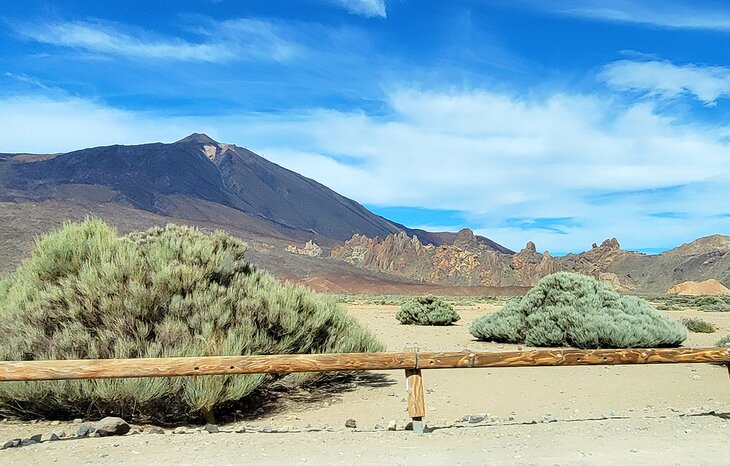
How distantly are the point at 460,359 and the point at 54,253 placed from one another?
5.71 m

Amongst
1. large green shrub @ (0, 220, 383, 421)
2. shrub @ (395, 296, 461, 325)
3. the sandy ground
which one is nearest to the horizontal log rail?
the sandy ground

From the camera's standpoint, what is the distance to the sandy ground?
17.7ft

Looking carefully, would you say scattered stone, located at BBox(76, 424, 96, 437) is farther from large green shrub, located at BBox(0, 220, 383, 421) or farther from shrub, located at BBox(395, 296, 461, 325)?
shrub, located at BBox(395, 296, 461, 325)

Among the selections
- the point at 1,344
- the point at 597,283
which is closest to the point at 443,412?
the point at 1,344

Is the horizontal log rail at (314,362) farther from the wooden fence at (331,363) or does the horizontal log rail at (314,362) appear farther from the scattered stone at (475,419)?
the scattered stone at (475,419)

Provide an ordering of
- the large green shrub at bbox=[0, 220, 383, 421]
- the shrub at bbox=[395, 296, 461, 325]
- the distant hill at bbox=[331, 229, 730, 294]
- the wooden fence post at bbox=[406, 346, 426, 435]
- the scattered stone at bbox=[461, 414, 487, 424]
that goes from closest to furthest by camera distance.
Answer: the wooden fence post at bbox=[406, 346, 426, 435] → the scattered stone at bbox=[461, 414, 487, 424] → the large green shrub at bbox=[0, 220, 383, 421] → the shrub at bbox=[395, 296, 461, 325] → the distant hill at bbox=[331, 229, 730, 294]

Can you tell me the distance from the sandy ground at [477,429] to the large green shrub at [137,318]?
1.55 ft

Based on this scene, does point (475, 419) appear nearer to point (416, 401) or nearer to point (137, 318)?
point (416, 401)

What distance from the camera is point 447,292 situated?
274ft

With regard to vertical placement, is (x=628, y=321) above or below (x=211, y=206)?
below

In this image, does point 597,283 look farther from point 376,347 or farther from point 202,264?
point 202,264

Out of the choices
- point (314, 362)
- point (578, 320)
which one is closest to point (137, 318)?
point (314, 362)

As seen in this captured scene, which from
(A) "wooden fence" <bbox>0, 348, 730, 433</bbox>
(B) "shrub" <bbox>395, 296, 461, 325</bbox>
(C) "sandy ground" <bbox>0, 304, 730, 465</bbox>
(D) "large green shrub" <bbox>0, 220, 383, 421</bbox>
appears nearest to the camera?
(C) "sandy ground" <bbox>0, 304, 730, 465</bbox>

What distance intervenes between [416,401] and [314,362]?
1.07m
